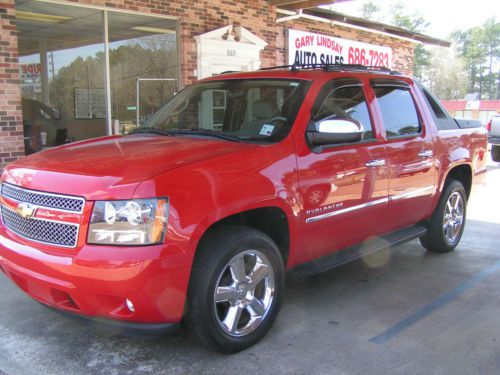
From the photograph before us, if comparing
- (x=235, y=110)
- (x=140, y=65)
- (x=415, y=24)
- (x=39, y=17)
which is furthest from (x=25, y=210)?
(x=415, y=24)

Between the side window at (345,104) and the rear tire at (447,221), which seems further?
the rear tire at (447,221)

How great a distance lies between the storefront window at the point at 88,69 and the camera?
9.00 meters

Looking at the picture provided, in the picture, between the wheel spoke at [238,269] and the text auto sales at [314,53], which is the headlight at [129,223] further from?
the text auto sales at [314,53]

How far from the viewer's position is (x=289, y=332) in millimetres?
3750

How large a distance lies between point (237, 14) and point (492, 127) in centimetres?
856

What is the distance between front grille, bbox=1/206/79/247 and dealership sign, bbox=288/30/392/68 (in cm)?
871

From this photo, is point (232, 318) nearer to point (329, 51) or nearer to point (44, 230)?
point (44, 230)

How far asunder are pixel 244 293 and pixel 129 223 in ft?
3.23

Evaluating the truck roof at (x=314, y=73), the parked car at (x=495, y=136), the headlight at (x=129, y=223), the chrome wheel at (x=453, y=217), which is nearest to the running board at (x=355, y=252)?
the chrome wheel at (x=453, y=217)

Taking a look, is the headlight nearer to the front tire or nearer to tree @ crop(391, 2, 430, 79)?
the front tire

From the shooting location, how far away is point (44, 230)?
312 cm

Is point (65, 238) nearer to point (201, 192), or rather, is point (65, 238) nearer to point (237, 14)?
point (201, 192)

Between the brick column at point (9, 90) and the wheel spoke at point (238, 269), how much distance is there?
5.30 metres

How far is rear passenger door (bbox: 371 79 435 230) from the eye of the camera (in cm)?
464
